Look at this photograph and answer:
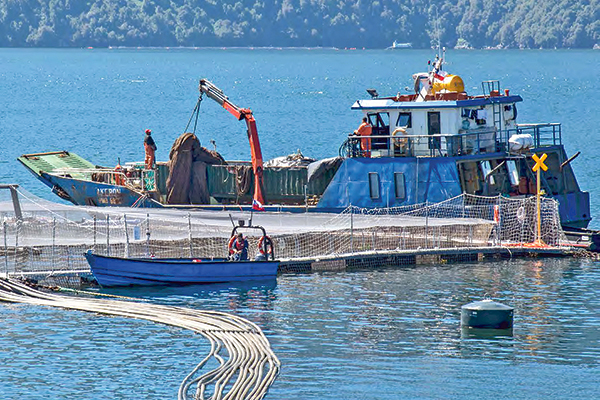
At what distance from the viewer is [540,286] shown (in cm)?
4112

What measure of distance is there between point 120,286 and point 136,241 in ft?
10.1

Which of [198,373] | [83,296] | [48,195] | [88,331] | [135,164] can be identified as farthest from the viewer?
[48,195]

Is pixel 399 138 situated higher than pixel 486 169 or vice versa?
pixel 399 138

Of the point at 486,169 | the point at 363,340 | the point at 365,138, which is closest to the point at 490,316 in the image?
the point at 363,340

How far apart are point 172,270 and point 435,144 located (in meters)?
12.8

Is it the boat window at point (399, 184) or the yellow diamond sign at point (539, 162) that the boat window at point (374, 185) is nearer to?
the boat window at point (399, 184)

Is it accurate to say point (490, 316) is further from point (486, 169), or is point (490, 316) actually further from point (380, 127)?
point (380, 127)

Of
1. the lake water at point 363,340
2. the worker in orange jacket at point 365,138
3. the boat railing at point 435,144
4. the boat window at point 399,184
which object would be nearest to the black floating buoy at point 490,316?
the lake water at point 363,340

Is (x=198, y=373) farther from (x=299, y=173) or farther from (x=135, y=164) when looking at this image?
(x=135, y=164)

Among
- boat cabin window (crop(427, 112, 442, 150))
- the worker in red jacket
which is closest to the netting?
boat cabin window (crop(427, 112, 442, 150))

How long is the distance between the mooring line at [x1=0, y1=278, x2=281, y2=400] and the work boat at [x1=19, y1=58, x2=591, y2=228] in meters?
12.9

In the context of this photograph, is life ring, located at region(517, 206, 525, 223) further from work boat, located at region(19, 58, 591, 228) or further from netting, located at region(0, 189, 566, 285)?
work boat, located at region(19, 58, 591, 228)

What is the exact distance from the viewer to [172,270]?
40688 mm

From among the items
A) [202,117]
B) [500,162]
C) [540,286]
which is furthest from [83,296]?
[202,117]
